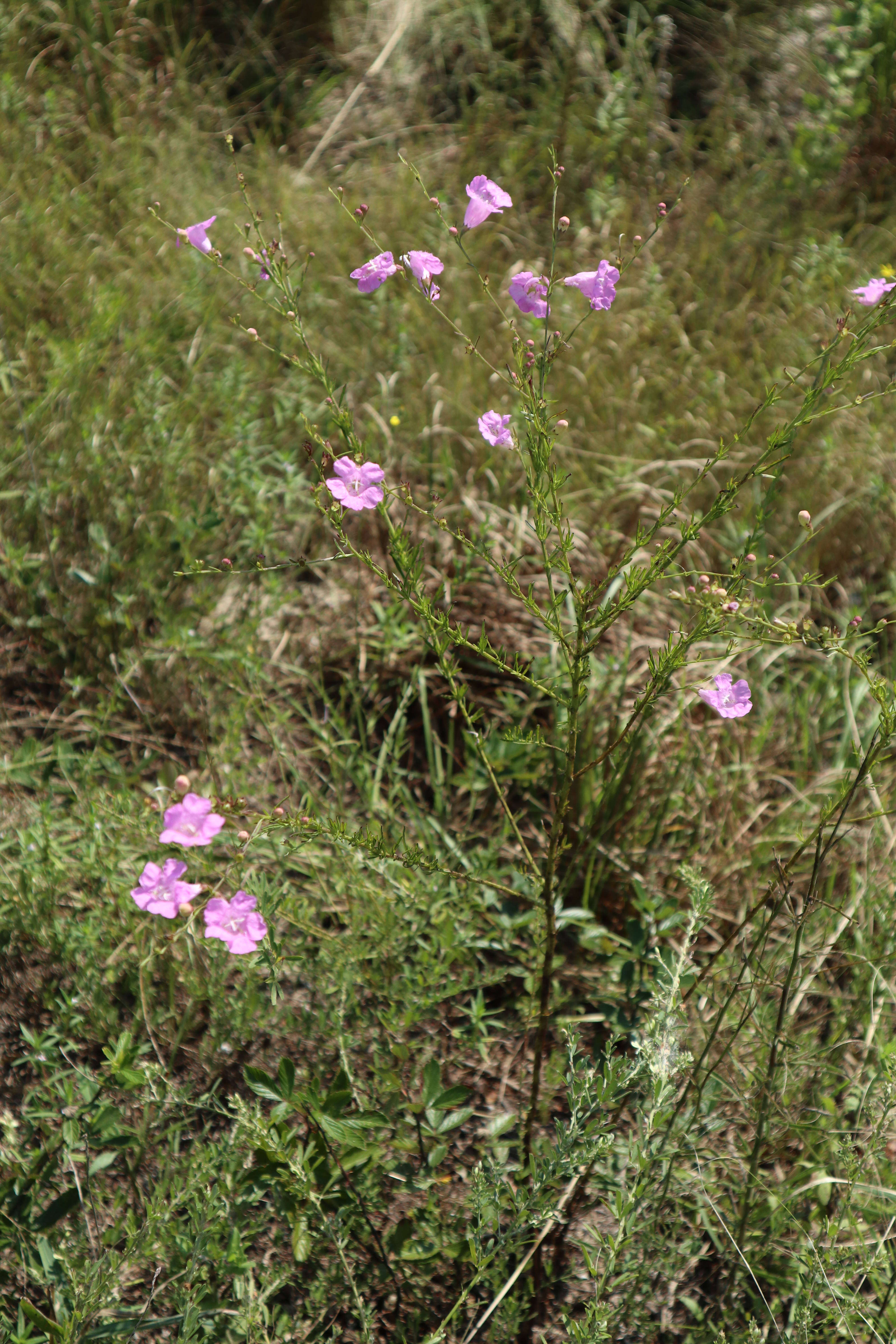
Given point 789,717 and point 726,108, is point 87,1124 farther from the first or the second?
point 726,108

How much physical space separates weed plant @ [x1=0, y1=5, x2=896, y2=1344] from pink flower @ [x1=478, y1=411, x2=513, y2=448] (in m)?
0.04

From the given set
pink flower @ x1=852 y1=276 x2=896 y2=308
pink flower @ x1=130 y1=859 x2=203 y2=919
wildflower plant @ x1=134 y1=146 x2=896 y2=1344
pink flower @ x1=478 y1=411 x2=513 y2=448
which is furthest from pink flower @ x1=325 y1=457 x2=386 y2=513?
pink flower @ x1=852 y1=276 x2=896 y2=308

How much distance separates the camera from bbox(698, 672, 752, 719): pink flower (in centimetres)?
146

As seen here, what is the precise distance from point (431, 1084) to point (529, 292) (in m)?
1.26

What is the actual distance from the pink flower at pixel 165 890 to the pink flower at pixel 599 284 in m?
1.00

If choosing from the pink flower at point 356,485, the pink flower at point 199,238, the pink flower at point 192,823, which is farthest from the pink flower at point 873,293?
the pink flower at point 192,823

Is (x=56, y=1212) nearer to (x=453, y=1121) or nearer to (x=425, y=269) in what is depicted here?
(x=453, y=1121)

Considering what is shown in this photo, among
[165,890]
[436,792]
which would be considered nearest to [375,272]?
[165,890]

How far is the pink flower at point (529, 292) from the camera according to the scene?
140 centimetres

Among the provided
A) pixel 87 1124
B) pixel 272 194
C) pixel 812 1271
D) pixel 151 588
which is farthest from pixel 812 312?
pixel 87 1124

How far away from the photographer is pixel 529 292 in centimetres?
144

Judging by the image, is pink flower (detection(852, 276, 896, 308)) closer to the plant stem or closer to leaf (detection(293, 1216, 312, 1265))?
the plant stem

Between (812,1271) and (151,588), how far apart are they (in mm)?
1912

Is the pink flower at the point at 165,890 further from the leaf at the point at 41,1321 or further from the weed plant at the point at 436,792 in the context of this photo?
the leaf at the point at 41,1321
